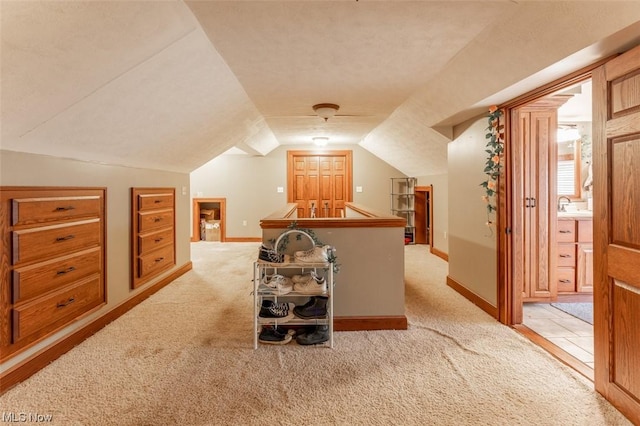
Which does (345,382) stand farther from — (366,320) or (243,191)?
(243,191)

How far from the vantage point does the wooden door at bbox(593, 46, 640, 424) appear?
61.7 inches

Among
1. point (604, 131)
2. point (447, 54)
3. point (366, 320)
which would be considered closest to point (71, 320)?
point (366, 320)

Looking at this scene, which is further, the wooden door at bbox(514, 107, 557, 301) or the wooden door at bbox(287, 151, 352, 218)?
the wooden door at bbox(287, 151, 352, 218)

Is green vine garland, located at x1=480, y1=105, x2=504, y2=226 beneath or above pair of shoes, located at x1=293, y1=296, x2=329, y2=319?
above

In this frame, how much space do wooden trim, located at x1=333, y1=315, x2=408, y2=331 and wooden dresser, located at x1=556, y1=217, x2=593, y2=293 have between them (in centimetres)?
185

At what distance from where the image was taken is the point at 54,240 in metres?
2.22

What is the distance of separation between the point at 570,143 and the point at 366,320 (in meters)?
3.66

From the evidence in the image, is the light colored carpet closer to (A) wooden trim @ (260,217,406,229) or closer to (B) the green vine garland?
(A) wooden trim @ (260,217,406,229)

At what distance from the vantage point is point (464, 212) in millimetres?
3482

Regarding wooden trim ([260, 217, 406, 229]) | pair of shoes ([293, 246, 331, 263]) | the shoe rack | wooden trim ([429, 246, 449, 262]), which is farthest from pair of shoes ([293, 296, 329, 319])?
wooden trim ([429, 246, 449, 262])

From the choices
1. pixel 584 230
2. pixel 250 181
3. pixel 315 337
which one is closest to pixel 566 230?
pixel 584 230

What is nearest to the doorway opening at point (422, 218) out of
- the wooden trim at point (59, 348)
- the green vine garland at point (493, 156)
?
the green vine garland at point (493, 156)

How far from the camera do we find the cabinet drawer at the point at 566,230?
3.21 metres

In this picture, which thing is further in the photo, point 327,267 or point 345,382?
point 327,267
